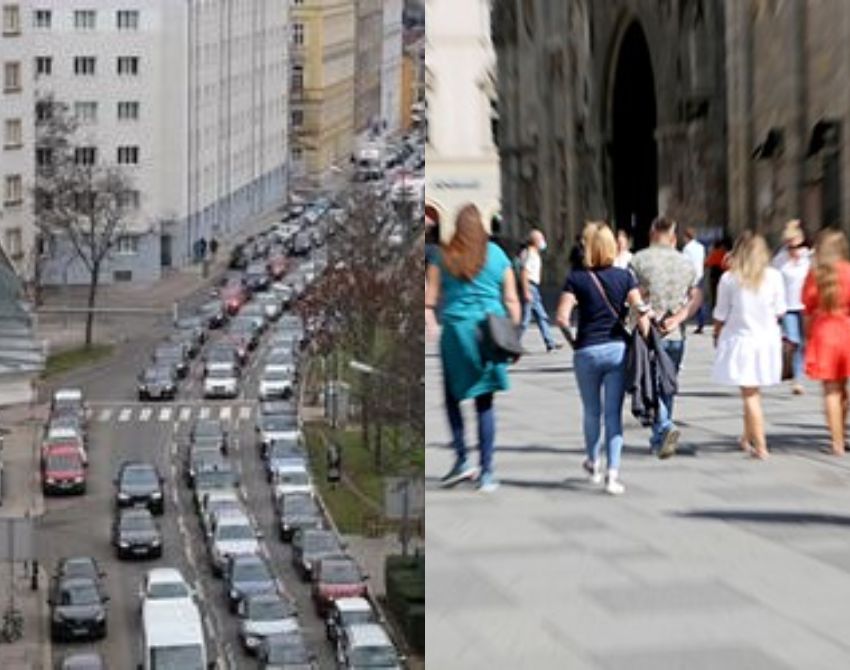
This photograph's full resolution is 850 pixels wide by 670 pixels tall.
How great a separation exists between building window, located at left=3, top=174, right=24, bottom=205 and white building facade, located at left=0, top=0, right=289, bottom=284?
4cm

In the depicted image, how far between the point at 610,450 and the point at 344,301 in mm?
Answer: 1627

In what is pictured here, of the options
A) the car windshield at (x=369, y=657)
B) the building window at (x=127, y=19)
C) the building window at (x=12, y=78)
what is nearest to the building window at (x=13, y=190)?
the building window at (x=12, y=78)

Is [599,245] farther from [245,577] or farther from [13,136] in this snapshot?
[13,136]

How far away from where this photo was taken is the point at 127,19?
15.9ft

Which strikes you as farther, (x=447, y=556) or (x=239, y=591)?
(x=239, y=591)

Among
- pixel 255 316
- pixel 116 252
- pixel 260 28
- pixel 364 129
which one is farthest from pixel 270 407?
pixel 364 129

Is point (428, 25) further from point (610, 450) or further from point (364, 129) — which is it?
point (364, 129)

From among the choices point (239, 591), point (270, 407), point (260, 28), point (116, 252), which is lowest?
point (239, 591)

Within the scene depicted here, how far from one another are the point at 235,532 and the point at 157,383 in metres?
0.82

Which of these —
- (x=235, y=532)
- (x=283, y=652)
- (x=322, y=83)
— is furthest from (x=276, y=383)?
(x=283, y=652)

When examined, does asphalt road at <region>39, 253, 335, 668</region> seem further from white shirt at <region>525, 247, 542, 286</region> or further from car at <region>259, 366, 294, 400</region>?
white shirt at <region>525, 247, 542, 286</region>

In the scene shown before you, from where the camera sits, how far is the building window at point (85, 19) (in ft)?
15.0

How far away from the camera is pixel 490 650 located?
0.78 metres

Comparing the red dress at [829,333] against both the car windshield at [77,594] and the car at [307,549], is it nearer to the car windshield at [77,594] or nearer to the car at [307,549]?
the car at [307,549]
